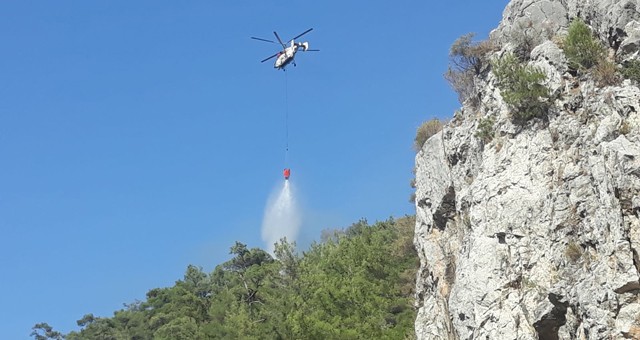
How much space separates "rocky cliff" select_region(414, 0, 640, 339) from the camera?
86.3 feet

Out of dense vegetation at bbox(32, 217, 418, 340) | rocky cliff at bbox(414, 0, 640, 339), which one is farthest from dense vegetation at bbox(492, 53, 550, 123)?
dense vegetation at bbox(32, 217, 418, 340)

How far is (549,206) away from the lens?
3019 cm

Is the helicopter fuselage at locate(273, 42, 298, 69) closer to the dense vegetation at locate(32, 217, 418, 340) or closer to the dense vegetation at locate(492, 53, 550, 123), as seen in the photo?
the dense vegetation at locate(32, 217, 418, 340)

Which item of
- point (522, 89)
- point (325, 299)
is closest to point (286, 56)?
point (325, 299)

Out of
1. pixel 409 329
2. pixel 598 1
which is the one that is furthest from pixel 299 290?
pixel 598 1

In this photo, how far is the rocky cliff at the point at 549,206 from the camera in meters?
26.3

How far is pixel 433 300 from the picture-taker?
3978 cm

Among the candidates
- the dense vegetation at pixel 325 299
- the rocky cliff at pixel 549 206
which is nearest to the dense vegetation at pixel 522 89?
the rocky cliff at pixel 549 206

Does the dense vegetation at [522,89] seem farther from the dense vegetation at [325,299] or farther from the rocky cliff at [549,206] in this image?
the dense vegetation at [325,299]

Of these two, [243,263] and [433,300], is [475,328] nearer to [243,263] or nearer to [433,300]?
[433,300]

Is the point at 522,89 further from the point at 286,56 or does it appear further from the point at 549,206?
the point at 286,56

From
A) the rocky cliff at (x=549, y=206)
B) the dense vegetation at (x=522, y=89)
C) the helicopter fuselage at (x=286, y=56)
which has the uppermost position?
the helicopter fuselage at (x=286, y=56)

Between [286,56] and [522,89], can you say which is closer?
[522,89]

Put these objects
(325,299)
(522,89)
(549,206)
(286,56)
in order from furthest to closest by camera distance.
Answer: (286,56), (325,299), (522,89), (549,206)
